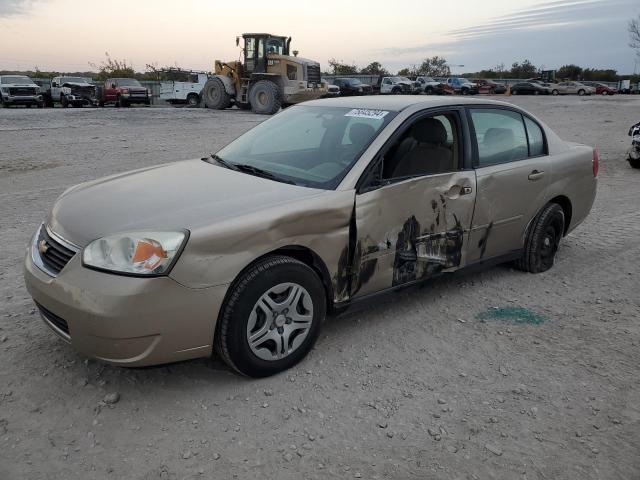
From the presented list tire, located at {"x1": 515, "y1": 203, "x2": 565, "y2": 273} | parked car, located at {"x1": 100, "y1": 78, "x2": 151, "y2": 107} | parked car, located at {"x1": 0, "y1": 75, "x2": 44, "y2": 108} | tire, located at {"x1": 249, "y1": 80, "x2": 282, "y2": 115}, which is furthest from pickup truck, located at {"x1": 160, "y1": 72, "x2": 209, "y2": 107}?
tire, located at {"x1": 515, "y1": 203, "x2": 565, "y2": 273}

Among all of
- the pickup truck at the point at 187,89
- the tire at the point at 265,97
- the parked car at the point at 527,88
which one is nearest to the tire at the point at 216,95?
the tire at the point at 265,97

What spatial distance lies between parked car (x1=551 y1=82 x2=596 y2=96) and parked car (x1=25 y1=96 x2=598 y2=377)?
172ft

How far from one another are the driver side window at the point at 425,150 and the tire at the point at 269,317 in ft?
3.06

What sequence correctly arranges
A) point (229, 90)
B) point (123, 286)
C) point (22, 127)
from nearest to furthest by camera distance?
point (123, 286), point (22, 127), point (229, 90)

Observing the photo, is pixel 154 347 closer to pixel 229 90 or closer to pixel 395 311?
Answer: pixel 395 311

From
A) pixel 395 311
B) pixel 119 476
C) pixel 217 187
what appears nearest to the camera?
pixel 119 476

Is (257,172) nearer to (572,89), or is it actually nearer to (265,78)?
(265,78)

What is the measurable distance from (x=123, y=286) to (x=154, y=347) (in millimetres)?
353

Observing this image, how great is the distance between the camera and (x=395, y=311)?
4195 mm

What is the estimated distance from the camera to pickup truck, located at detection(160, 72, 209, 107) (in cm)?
3018

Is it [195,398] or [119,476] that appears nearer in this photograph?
[119,476]

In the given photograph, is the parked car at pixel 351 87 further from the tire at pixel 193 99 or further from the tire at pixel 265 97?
the tire at pixel 265 97

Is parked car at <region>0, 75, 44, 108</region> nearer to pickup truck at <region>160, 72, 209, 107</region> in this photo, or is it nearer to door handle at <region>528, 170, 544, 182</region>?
pickup truck at <region>160, 72, 209, 107</region>

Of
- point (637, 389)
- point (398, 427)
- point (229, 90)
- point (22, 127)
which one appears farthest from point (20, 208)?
point (229, 90)
